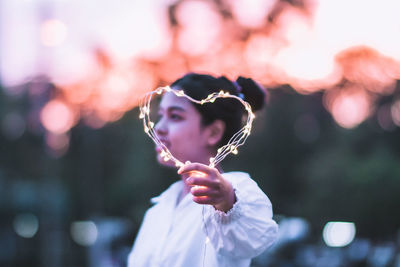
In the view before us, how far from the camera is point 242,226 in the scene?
73.5 inches

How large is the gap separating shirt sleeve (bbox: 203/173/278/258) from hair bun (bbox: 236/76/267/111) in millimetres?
688

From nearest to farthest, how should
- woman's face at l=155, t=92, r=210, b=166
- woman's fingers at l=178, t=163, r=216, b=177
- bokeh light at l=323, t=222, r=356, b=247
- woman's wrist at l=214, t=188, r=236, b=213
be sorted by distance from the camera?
woman's fingers at l=178, t=163, r=216, b=177, woman's wrist at l=214, t=188, r=236, b=213, woman's face at l=155, t=92, r=210, b=166, bokeh light at l=323, t=222, r=356, b=247

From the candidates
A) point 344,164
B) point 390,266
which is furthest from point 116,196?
point 390,266

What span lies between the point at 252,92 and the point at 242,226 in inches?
34.5

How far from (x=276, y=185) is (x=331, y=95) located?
200 inches

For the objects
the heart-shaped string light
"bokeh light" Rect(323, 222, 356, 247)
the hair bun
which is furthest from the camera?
"bokeh light" Rect(323, 222, 356, 247)

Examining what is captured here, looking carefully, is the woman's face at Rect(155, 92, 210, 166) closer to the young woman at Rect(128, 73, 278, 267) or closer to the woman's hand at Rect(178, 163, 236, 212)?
the young woman at Rect(128, 73, 278, 267)

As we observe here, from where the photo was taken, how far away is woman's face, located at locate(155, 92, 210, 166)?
2.30 metres

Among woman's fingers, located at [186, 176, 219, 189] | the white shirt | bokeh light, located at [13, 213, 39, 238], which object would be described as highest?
woman's fingers, located at [186, 176, 219, 189]

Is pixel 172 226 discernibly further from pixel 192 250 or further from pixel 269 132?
pixel 269 132

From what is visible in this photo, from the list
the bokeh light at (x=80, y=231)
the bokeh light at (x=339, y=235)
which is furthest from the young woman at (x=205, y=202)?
the bokeh light at (x=80, y=231)

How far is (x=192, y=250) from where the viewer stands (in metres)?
2.12

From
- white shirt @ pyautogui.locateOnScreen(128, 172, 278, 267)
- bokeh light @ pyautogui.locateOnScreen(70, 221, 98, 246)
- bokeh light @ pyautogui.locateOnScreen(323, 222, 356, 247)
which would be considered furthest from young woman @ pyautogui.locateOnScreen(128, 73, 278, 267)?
bokeh light @ pyautogui.locateOnScreen(70, 221, 98, 246)

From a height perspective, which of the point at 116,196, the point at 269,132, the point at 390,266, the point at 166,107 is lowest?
the point at 116,196
